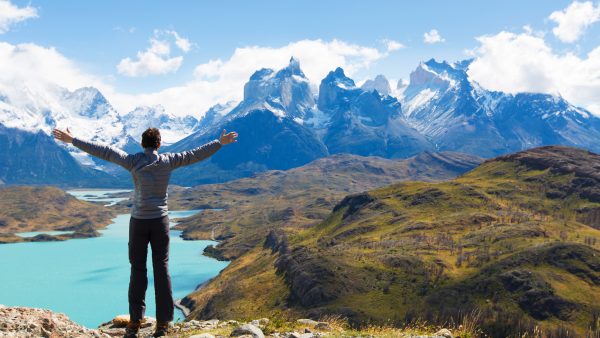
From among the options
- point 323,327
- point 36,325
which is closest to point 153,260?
point 36,325

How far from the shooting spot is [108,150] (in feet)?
58.0

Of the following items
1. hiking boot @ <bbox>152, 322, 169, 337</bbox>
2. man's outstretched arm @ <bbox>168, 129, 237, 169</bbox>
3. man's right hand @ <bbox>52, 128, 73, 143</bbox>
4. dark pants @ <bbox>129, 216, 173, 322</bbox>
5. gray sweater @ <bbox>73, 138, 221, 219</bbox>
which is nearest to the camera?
gray sweater @ <bbox>73, 138, 221, 219</bbox>

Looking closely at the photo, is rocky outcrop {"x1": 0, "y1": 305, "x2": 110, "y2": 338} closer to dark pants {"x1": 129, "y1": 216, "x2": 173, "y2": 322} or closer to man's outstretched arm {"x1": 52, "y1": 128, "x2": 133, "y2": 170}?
dark pants {"x1": 129, "y1": 216, "x2": 173, "y2": 322}

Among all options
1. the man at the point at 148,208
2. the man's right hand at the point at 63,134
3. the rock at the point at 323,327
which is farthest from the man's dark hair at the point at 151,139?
the rock at the point at 323,327

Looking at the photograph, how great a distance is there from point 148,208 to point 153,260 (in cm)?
215

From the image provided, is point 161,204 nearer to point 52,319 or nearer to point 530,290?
point 52,319

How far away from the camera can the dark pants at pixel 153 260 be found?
56.5ft

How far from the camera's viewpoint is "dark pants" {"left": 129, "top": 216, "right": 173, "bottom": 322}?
17.2 m

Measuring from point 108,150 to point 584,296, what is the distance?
180 meters

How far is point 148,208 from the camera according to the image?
56.1 feet

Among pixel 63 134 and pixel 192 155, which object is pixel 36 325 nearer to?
pixel 63 134

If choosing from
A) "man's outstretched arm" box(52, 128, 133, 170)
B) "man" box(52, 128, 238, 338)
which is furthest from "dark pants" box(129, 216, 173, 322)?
"man's outstretched arm" box(52, 128, 133, 170)

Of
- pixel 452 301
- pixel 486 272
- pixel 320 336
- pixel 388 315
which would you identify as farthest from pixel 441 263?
pixel 320 336

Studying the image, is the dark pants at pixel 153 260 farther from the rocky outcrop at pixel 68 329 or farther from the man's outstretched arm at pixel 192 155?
the man's outstretched arm at pixel 192 155
